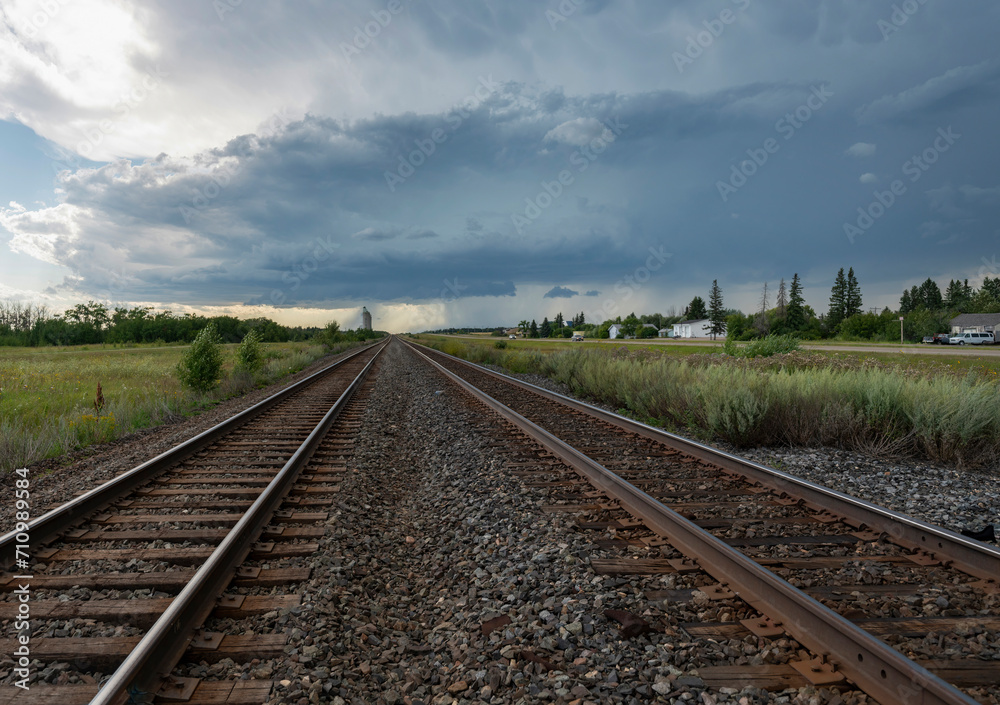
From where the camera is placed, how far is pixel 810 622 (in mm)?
2564

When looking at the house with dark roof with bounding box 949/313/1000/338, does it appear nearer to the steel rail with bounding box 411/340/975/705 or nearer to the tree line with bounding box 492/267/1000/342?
the tree line with bounding box 492/267/1000/342

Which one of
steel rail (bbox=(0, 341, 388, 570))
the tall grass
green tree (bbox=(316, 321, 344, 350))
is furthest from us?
green tree (bbox=(316, 321, 344, 350))

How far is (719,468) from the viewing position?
5910 mm

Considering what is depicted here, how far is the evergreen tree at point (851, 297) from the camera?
102625 mm

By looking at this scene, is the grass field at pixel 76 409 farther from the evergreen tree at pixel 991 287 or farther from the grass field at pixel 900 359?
the evergreen tree at pixel 991 287

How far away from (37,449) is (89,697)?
7185mm

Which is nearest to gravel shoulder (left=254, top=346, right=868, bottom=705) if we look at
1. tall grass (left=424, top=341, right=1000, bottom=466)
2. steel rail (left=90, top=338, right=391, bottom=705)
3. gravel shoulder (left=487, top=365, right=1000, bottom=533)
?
steel rail (left=90, top=338, right=391, bottom=705)

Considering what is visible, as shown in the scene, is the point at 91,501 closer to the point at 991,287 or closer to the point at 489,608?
the point at 489,608

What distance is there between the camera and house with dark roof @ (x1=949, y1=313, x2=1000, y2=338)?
7600 centimetres

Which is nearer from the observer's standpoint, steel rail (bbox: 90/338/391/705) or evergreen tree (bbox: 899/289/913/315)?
steel rail (bbox: 90/338/391/705)

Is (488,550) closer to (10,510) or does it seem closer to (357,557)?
(357,557)

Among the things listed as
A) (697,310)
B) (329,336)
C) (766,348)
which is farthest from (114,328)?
(697,310)

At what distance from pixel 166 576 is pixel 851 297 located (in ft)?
411

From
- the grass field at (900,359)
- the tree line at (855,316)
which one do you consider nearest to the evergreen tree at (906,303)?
the tree line at (855,316)
